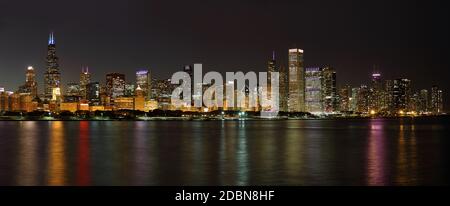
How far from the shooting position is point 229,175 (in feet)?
82.1

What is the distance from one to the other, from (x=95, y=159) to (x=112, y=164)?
3517mm

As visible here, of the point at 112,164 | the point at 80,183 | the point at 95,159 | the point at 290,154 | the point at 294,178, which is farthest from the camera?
the point at 290,154

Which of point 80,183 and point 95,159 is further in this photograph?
point 95,159

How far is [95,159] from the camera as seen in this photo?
32875 millimetres

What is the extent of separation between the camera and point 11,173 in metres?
25.6
